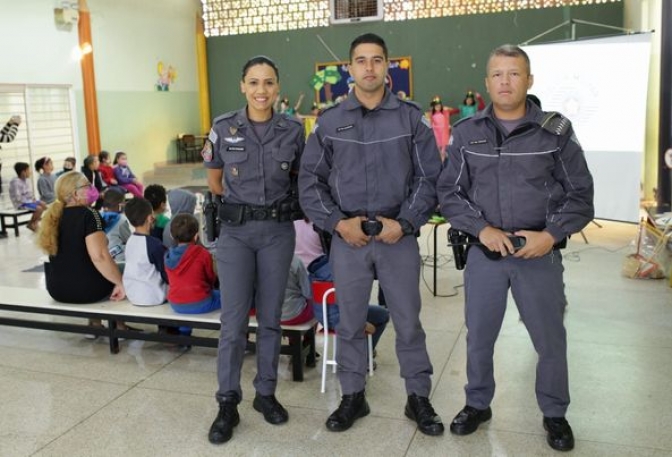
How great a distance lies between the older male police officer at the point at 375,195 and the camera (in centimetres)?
295

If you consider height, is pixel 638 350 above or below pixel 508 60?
below

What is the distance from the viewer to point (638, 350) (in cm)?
402

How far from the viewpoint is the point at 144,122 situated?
1476 cm

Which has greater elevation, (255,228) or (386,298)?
(255,228)

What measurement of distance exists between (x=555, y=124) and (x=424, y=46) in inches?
526

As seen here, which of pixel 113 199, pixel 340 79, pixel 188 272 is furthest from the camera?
pixel 340 79

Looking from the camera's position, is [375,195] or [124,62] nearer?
[375,195]

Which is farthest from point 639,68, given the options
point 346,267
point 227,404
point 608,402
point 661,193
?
point 227,404

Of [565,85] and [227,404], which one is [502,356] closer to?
[227,404]

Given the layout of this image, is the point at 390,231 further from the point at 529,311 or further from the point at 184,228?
the point at 184,228

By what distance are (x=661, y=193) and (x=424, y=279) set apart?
9.99 feet

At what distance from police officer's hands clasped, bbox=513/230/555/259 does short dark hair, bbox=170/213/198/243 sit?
6.25 ft

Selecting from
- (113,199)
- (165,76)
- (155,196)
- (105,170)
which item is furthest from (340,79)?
(155,196)

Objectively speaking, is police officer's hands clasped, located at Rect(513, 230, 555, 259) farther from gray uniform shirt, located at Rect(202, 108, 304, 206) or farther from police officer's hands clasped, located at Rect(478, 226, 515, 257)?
gray uniform shirt, located at Rect(202, 108, 304, 206)
